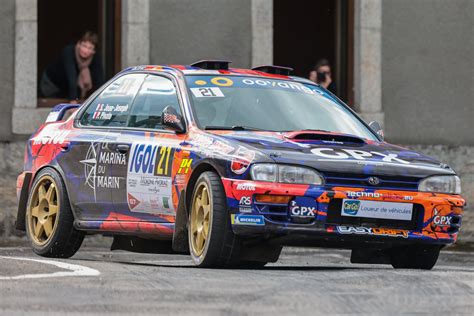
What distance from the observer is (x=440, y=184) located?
36.6 feet

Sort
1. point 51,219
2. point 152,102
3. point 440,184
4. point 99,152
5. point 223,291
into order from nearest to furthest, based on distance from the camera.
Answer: point 223,291 → point 440,184 → point 152,102 → point 99,152 → point 51,219

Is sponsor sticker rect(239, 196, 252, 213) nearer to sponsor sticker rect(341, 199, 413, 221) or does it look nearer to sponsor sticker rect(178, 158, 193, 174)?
sponsor sticker rect(341, 199, 413, 221)

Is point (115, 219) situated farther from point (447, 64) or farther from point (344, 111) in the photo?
point (447, 64)

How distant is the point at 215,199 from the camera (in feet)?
34.9

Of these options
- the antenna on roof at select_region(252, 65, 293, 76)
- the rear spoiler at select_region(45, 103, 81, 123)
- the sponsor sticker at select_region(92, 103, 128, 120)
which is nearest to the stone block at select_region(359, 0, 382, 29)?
the rear spoiler at select_region(45, 103, 81, 123)

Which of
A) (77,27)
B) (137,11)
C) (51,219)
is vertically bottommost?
(51,219)

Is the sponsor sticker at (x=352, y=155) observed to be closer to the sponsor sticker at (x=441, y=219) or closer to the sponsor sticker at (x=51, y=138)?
the sponsor sticker at (x=441, y=219)

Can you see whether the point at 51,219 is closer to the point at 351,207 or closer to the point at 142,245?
the point at 142,245

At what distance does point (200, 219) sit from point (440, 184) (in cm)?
162

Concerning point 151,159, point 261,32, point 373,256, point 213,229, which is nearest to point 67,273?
point 213,229

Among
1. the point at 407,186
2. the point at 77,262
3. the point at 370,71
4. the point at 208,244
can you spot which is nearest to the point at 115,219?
the point at 77,262

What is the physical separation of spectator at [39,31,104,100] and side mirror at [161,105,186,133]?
25.3ft

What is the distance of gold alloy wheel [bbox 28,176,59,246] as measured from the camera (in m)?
12.8

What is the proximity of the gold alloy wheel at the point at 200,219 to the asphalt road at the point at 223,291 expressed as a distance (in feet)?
0.75
